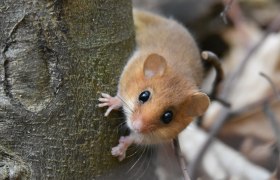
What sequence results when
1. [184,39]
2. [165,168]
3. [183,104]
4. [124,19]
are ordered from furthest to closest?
[165,168]
[184,39]
[183,104]
[124,19]

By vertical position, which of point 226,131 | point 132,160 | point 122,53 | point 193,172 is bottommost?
point 226,131

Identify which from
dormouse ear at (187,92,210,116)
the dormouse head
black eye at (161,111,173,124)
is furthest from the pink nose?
dormouse ear at (187,92,210,116)

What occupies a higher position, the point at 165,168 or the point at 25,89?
the point at 25,89

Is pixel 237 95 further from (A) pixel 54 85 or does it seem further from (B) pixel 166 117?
(A) pixel 54 85

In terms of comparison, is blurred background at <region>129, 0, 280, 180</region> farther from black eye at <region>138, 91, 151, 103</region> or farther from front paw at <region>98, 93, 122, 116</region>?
front paw at <region>98, 93, 122, 116</region>

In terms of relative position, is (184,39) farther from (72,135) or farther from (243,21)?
(243,21)

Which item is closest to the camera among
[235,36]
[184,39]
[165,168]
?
[184,39]

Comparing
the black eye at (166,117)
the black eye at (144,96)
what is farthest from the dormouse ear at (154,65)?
the black eye at (166,117)

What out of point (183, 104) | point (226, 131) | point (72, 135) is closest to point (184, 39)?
point (183, 104)
